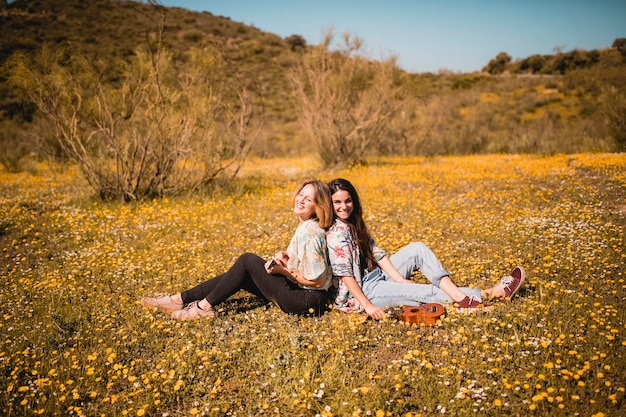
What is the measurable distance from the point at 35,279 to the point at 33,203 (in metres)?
4.91

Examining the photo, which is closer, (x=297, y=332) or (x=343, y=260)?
(x=297, y=332)

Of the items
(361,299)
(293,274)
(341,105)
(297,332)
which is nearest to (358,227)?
(361,299)

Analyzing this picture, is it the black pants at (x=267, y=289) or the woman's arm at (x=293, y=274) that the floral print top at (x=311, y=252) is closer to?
the woman's arm at (x=293, y=274)

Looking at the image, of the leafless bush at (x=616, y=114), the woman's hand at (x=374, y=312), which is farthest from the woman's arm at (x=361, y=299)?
the leafless bush at (x=616, y=114)

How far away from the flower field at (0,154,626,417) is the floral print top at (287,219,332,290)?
521 millimetres

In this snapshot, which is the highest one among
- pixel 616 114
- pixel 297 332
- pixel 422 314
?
pixel 616 114

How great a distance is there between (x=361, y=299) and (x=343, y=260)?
424 millimetres

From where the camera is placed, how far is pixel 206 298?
13.9ft

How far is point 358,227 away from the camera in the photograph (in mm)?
4301

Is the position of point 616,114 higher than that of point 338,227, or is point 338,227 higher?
point 616,114

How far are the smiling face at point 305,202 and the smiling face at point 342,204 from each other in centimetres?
28

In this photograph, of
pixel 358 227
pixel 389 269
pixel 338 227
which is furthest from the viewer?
pixel 389 269

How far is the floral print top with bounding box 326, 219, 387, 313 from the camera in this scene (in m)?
3.93

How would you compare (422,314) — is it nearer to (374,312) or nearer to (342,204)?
(374,312)
